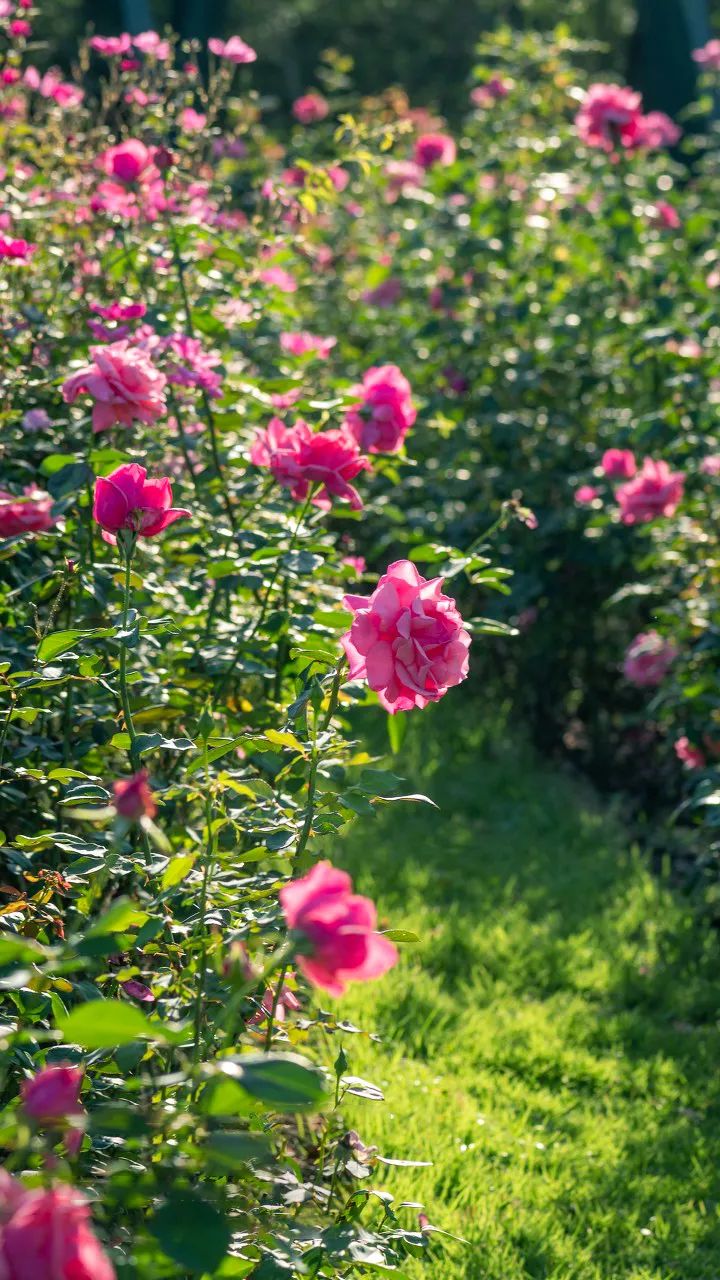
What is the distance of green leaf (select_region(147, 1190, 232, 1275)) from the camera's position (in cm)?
108

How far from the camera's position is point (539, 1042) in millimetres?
3104

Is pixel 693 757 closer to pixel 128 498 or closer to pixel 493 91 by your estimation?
pixel 128 498

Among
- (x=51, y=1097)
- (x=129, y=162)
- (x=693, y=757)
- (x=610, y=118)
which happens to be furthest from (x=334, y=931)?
(x=610, y=118)

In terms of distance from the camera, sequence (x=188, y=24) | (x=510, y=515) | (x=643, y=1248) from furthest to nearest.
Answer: (x=188, y=24) < (x=643, y=1248) < (x=510, y=515)

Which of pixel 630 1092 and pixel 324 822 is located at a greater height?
pixel 324 822

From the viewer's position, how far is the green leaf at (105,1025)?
1.03 m

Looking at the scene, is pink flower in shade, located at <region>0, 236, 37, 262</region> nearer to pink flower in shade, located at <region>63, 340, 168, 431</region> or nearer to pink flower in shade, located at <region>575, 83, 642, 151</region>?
pink flower in shade, located at <region>63, 340, 168, 431</region>

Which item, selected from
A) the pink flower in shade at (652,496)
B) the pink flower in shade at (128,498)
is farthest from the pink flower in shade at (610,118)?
the pink flower in shade at (128,498)

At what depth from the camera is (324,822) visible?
1.85 m

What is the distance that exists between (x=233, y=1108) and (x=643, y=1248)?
1614 mm

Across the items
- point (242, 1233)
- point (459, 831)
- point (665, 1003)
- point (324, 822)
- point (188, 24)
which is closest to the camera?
point (242, 1233)

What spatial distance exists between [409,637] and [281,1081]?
61cm

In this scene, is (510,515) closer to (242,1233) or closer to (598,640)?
(242,1233)

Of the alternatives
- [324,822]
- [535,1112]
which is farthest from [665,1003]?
[324,822]
